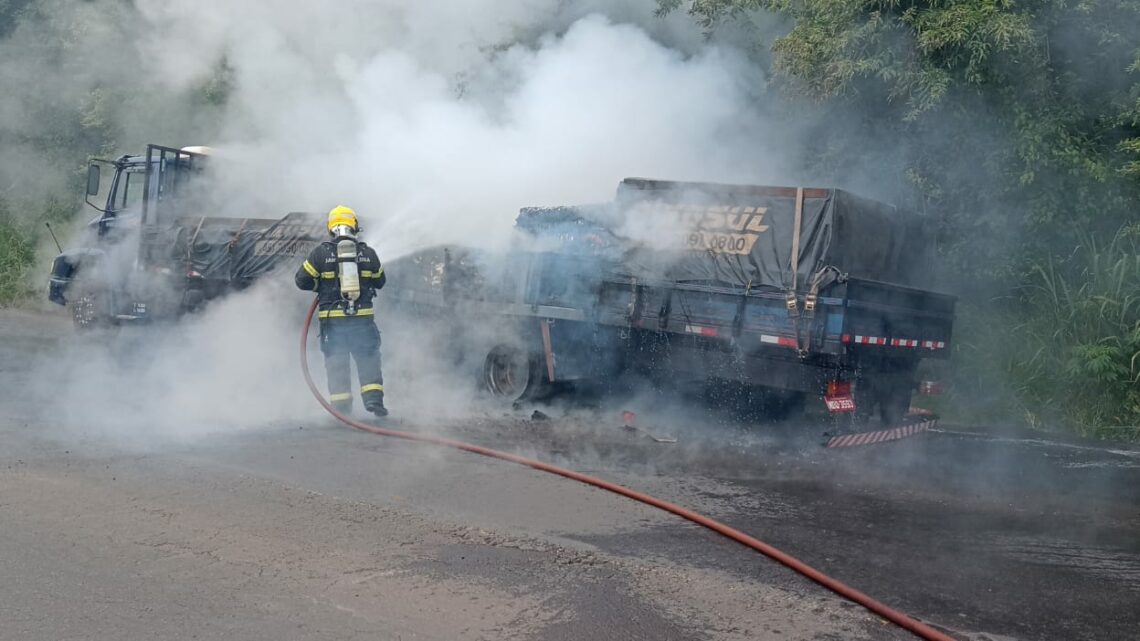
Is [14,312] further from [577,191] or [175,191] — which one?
[577,191]

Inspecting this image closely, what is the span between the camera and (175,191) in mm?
13727

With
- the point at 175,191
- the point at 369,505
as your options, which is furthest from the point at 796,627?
the point at 175,191

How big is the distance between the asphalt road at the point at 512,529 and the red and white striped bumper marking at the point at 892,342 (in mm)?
920

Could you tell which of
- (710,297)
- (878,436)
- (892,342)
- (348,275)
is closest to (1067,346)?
(892,342)

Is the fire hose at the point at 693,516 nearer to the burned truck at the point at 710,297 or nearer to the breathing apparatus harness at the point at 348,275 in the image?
the breathing apparatus harness at the point at 348,275

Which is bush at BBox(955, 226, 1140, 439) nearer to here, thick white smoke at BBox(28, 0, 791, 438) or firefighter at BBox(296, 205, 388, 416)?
thick white smoke at BBox(28, 0, 791, 438)

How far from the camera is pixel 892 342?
28.7ft

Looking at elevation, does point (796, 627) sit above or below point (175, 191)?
below

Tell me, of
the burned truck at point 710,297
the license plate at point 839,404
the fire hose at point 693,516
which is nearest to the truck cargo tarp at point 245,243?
the burned truck at point 710,297

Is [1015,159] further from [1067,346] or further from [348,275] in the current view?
[348,275]

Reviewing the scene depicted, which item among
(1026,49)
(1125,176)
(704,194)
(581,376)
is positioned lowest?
(581,376)

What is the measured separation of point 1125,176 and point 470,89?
7.30 m

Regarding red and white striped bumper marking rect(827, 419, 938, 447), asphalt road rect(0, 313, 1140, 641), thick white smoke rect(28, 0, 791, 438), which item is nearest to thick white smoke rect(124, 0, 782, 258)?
thick white smoke rect(28, 0, 791, 438)

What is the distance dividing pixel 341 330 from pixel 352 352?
0.68 feet
